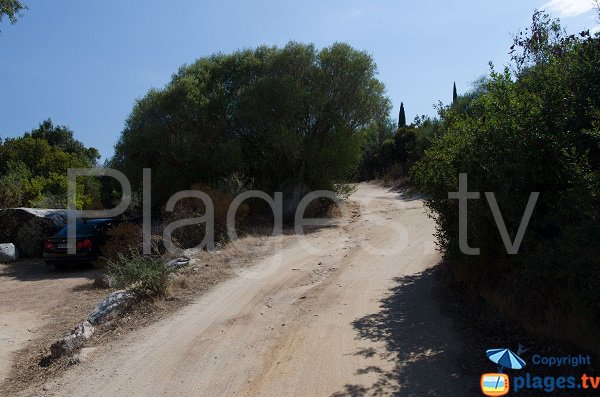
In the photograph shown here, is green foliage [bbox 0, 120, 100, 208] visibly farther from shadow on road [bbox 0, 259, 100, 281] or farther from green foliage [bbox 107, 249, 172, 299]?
green foliage [bbox 107, 249, 172, 299]

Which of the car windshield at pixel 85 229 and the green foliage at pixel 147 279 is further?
the car windshield at pixel 85 229

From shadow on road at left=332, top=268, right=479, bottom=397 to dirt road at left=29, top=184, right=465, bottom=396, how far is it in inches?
0.5

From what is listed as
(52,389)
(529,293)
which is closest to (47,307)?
(52,389)

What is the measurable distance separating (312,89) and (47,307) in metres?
12.1

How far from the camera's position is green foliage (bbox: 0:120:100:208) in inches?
932

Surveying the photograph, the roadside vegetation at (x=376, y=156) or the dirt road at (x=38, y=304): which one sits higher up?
the roadside vegetation at (x=376, y=156)

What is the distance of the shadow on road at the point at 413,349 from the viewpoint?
466cm

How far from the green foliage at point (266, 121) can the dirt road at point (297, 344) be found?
352 inches

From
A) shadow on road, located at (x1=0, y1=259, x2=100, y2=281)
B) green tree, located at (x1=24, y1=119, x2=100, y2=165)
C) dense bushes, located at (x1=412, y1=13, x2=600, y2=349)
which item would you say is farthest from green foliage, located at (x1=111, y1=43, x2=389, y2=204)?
green tree, located at (x1=24, y1=119, x2=100, y2=165)

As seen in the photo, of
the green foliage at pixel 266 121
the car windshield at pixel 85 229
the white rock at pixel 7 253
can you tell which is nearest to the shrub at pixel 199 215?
the car windshield at pixel 85 229

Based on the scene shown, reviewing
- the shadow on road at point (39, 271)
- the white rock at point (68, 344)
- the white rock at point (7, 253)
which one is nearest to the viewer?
the white rock at point (68, 344)

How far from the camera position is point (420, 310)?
6.98 metres

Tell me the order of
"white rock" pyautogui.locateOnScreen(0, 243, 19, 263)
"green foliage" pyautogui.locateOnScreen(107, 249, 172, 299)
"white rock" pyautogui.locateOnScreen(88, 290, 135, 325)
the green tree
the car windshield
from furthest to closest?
the green tree → "white rock" pyautogui.locateOnScreen(0, 243, 19, 263) → the car windshield → "green foliage" pyautogui.locateOnScreen(107, 249, 172, 299) → "white rock" pyautogui.locateOnScreen(88, 290, 135, 325)

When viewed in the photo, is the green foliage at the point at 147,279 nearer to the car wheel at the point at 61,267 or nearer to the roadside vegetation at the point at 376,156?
the roadside vegetation at the point at 376,156
